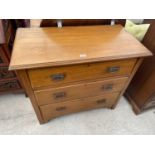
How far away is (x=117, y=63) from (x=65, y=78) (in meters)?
0.38

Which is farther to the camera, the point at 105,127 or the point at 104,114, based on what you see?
the point at 104,114

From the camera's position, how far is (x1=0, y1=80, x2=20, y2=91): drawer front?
4.22 feet

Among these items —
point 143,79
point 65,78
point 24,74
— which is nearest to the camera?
point 24,74

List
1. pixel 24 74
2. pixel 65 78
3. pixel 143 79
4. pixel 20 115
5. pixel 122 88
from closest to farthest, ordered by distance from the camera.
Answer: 1. pixel 24 74
2. pixel 65 78
3. pixel 122 88
4. pixel 143 79
5. pixel 20 115

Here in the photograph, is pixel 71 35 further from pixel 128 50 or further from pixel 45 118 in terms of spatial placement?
pixel 45 118

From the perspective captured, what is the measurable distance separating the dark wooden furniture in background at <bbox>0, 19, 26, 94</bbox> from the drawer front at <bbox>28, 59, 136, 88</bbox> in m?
0.45

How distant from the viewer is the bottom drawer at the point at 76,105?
43.1 inches

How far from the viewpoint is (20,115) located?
4.45 ft

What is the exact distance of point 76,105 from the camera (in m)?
1.17

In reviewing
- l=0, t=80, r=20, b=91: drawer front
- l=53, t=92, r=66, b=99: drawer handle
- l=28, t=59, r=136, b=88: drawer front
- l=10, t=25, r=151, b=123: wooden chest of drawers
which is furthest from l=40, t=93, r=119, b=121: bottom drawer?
l=0, t=80, r=20, b=91: drawer front

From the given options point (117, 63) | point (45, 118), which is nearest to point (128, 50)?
point (117, 63)

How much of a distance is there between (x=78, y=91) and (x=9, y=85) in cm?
80

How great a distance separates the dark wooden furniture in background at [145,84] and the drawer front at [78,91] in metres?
0.28
